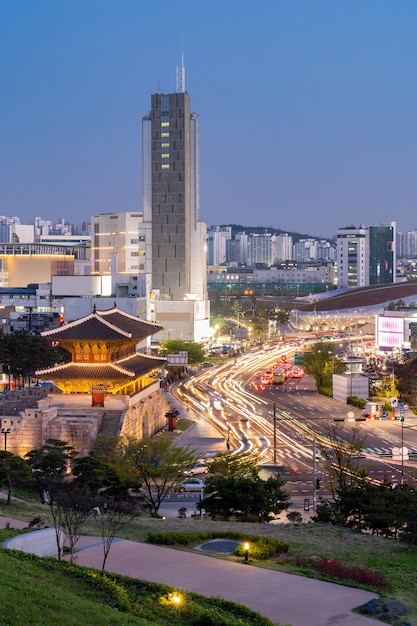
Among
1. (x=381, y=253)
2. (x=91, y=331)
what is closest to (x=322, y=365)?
(x=91, y=331)

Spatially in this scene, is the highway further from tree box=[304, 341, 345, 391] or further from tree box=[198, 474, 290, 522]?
tree box=[198, 474, 290, 522]

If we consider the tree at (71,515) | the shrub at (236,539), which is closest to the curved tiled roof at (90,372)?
the tree at (71,515)

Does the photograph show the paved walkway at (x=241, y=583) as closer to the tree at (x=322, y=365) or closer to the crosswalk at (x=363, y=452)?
the crosswalk at (x=363, y=452)

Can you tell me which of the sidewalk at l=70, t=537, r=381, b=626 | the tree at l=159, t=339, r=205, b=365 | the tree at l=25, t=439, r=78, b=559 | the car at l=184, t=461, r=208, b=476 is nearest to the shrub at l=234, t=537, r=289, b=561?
the sidewalk at l=70, t=537, r=381, b=626

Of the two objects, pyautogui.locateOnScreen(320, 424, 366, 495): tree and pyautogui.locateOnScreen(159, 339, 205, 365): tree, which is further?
pyautogui.locateOnScreen(159, 339, 205, 365): tree

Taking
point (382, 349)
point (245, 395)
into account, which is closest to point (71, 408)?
point (245, 395)

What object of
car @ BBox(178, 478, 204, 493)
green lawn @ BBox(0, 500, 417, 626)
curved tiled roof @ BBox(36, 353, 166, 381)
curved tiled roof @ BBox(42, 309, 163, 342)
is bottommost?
car @ BBox(178, 478, 204, 493)
